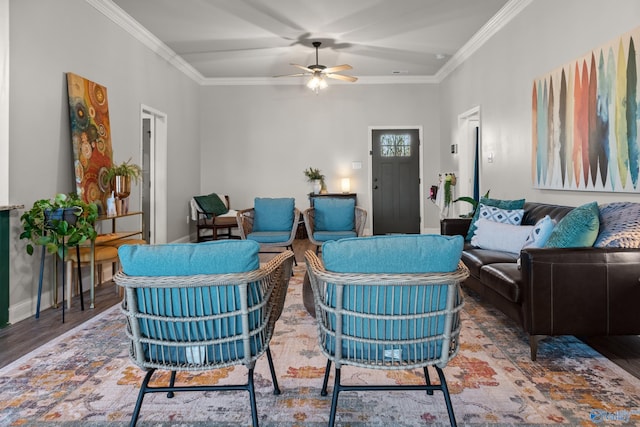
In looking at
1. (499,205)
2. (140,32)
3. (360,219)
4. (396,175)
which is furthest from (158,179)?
(499,205)

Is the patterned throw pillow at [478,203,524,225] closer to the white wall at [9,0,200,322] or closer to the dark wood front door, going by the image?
the white wall at [9,0,200,322]

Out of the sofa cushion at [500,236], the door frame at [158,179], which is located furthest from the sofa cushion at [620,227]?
the door frame at [158,179]

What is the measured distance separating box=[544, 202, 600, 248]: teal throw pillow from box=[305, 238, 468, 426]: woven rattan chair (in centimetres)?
134

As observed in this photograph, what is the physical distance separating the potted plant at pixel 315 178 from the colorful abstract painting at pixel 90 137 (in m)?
4.00

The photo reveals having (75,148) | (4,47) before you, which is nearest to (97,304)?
(75,148)

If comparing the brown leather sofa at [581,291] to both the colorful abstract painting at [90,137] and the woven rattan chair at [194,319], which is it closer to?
the woven rattan chair at [194,319]

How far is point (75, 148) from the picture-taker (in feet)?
13.1

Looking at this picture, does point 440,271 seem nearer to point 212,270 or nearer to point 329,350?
point 329,350

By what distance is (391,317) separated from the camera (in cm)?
160

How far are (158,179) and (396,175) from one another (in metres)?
4.08

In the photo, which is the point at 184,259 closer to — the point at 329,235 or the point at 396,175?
the point at 329,235

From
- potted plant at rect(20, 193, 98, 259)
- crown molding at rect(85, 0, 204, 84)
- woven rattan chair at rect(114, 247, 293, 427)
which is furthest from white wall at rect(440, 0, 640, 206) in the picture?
crown molding at rect(85, 0, 204, 84)

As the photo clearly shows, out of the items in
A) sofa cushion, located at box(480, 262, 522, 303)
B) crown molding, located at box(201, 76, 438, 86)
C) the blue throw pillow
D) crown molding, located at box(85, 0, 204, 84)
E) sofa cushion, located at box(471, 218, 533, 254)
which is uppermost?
crown molding, located at box(201, 76, 438, 86)

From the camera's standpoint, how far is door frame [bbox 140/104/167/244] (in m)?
6.49
